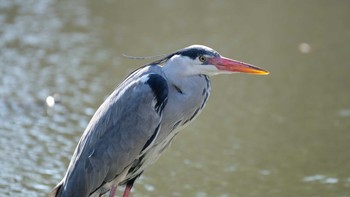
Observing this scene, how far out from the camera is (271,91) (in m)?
9.67

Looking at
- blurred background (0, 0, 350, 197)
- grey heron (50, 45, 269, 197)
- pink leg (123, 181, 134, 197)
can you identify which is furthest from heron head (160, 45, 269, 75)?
blurred background (0, 0, 350, 197)

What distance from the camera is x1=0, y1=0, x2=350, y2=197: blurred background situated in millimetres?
7293

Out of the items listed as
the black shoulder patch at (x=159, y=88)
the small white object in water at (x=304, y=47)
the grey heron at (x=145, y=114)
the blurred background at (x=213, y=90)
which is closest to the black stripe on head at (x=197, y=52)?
the grey heron at (x=145, y=114)

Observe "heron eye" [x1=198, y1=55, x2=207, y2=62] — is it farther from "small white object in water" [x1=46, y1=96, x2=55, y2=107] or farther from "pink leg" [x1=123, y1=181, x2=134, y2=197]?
"small white object in water" [x1=46, y1=96, x2=55, y2=107]

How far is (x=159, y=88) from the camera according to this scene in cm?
522

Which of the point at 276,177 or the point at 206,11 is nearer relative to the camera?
the point at 276,177

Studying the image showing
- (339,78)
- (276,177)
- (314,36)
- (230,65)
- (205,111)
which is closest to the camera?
(230,65)

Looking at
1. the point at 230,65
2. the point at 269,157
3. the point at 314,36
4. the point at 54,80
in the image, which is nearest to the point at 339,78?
the point at 314,36

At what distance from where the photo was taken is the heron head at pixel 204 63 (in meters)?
5.23

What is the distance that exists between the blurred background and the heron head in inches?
76.6

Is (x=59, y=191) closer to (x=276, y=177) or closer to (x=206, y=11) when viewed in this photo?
(x=276, y=177)

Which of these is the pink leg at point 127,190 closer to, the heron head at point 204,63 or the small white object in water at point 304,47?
the heron head at point 204,63

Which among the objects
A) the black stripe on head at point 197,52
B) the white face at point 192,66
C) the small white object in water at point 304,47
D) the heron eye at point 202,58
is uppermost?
the small white object in water at point 304,47

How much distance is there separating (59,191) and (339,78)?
560cm
